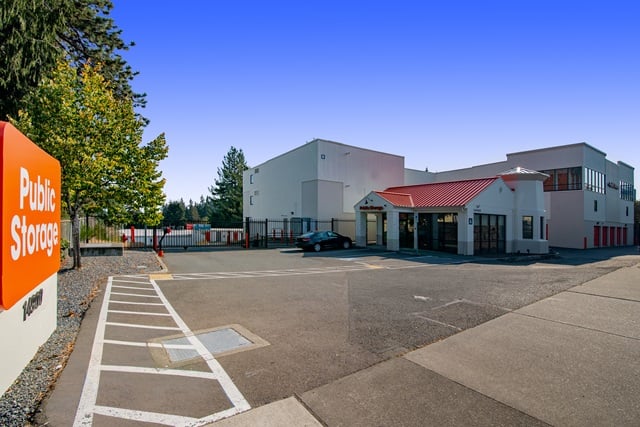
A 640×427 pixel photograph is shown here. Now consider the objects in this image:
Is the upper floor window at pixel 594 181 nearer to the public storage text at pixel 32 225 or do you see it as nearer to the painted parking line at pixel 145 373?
the painted parking line at pixel 145 373

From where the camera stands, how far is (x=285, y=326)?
6957 millimetres

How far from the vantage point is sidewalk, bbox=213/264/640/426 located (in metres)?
3.79

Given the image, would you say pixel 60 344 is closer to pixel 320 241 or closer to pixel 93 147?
pixel 93 147

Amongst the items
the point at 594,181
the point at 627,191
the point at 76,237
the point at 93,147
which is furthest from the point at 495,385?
the point at 627,191

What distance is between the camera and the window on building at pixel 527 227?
25625 mm

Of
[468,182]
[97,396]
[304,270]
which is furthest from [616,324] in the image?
[468,182]

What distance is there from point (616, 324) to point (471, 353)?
3963 millimetres

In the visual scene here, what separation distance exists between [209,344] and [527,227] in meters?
26.3

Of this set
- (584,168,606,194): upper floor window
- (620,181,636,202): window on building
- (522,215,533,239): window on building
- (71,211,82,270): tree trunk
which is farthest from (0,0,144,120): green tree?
(620,181,636,202): window on building

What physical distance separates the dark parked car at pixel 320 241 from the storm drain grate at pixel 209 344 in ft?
56.6

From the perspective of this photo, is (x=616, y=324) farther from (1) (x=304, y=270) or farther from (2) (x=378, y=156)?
(2) (x=378, y=156)

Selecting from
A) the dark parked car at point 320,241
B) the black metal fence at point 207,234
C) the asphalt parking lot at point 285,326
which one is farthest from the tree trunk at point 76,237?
the dark parked car at point 320,241

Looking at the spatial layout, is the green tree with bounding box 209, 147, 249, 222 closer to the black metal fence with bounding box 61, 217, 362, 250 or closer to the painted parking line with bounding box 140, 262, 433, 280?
the black metal fence with bounding box 61, 217, 362, 250

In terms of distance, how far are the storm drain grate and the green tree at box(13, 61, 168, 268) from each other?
807 cm
